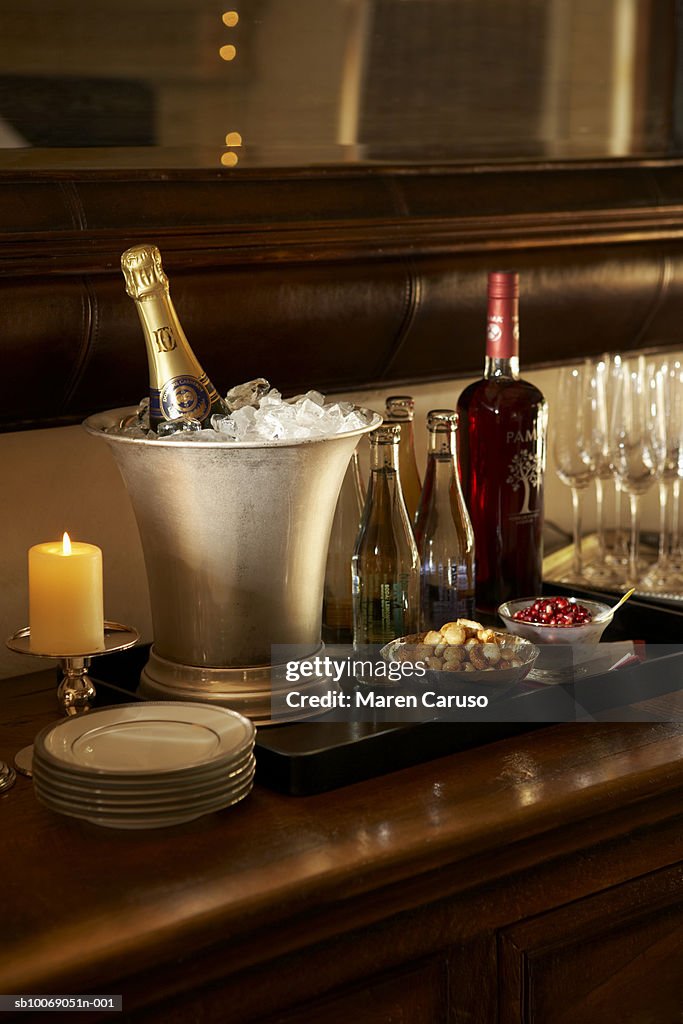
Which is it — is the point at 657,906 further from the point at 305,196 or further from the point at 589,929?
the point at 305,196

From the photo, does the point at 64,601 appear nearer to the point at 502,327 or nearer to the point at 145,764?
the point at 145,764

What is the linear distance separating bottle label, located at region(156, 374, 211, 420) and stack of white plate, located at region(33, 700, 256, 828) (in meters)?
0.27

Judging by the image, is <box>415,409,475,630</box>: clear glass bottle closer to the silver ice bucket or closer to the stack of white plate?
the silver ice bucket

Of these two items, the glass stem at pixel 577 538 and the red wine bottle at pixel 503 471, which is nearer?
the red wine bottle at pixel 503 471

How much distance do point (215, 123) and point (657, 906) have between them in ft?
2.88

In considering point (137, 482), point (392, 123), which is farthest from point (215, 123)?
point (137, 482)

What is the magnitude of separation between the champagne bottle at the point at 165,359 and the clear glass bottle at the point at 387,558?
0.17 m

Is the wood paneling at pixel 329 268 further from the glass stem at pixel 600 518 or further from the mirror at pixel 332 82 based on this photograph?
the glass stem at pixel 600 518

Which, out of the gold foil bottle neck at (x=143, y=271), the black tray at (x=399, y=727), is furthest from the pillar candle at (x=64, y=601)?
the gold foil bottle neck at (x=143, y=271)

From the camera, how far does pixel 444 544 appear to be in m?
1.24

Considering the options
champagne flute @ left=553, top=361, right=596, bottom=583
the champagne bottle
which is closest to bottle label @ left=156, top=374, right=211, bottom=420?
the champagne bottle

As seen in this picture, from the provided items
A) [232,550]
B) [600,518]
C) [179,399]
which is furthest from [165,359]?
[600,518]

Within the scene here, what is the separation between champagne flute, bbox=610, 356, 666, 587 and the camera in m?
1.58

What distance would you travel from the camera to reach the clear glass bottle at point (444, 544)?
1234 mm
